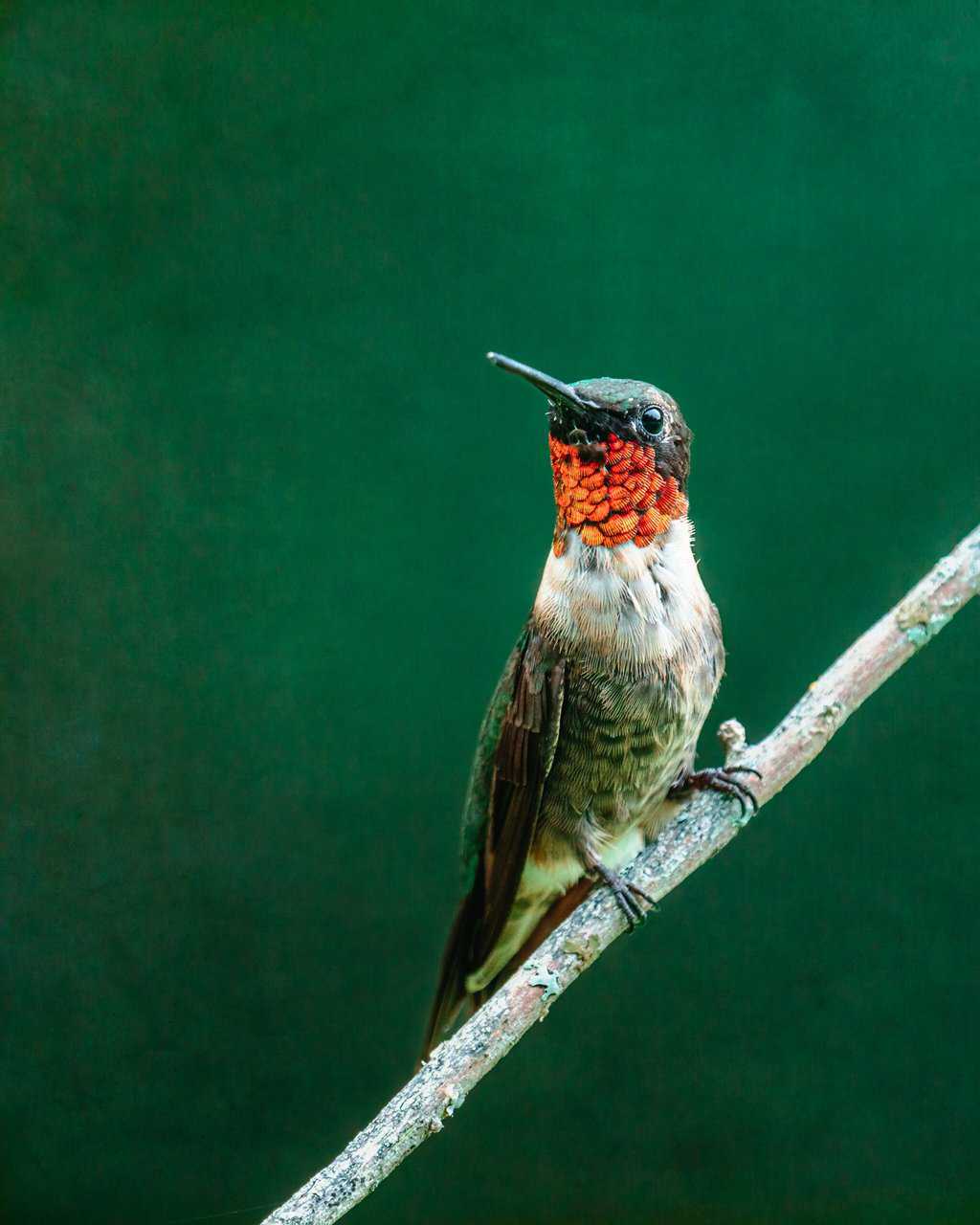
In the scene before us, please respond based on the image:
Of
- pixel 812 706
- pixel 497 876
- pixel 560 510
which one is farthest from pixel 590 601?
pixel 497 876

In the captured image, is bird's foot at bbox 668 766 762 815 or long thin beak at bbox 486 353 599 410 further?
bird's foot at bbox 668 766 762 815

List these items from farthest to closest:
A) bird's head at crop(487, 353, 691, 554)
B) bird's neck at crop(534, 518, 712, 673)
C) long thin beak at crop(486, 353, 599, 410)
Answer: bird's neck at crop(534, 518, 712, 673) → bird's head at crop(487, 353, 691, 554) → long thin beak at crop(486, 353, 599, 410)

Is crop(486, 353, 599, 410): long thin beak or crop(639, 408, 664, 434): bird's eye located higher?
crop(639, 408, 664, 434): bird's eye

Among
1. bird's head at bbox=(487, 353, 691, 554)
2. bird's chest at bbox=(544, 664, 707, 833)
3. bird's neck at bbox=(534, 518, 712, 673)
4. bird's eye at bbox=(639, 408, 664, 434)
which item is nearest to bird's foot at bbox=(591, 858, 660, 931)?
bird's chest at bbox=(544, 664, 707, 833)

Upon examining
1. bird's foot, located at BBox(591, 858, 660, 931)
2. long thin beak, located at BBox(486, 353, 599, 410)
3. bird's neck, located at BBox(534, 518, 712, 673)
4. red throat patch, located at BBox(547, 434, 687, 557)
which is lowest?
bird's foot, located at BBox(591, 858, 660, 931)

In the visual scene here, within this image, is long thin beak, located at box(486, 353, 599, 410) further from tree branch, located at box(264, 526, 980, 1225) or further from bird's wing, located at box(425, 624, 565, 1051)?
tree branch, located at box(264, 526, 980, 1225)

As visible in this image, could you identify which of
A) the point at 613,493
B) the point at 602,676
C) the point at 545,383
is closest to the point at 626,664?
the point at 602,676

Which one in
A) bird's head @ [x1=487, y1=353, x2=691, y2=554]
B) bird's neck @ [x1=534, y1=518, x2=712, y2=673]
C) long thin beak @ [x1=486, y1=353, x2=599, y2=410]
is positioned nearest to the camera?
long thin beak @ [x1=486, y1=353, x2=599, y2=410]
